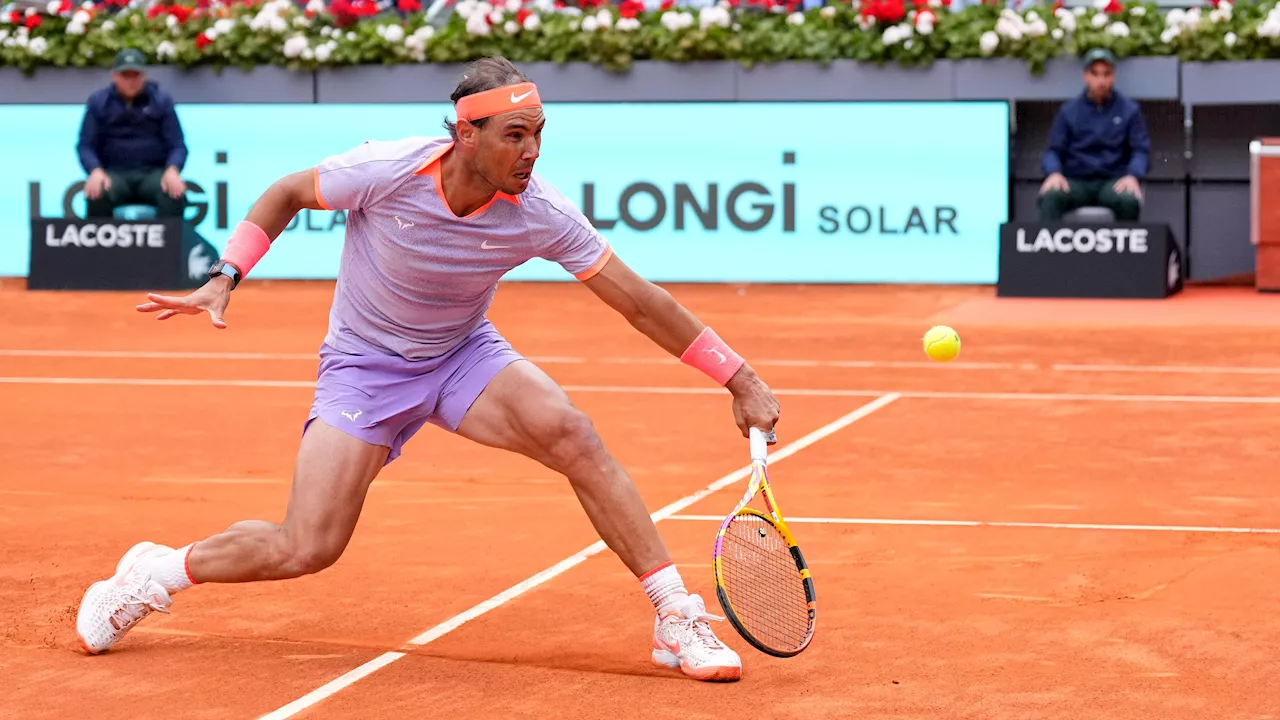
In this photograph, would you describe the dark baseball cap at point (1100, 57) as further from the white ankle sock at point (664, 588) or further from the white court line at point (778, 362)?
the white ankle sock at point (664, 588)

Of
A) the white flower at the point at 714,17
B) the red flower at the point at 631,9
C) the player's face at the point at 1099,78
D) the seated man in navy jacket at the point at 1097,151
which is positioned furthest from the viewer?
the red flower at the point at 631,9

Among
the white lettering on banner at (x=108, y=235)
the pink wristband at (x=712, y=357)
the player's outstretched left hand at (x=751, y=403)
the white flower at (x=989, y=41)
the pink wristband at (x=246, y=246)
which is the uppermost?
the white flower at (x=989, y=41)

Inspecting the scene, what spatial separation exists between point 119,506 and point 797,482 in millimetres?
2523

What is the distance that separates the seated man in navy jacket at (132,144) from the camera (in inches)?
619

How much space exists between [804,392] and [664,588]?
5245mm

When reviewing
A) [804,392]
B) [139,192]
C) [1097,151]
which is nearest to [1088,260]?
[1097,151]

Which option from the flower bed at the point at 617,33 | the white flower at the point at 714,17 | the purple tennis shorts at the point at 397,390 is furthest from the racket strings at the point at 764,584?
the white flower at the point at 714,17

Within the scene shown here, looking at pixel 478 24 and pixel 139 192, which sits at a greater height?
pixel 478 24

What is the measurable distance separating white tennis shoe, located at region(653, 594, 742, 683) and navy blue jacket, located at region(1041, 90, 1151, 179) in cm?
1106

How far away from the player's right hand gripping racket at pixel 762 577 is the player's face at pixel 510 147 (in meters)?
0.84

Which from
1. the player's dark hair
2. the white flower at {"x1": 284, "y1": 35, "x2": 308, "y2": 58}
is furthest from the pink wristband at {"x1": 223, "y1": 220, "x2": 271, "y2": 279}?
the white flower at {"x1": 284, "y1": 35, "x2": 308, "y2": 58}

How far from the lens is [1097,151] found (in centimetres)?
1500

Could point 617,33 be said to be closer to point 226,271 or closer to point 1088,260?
point 1088,260

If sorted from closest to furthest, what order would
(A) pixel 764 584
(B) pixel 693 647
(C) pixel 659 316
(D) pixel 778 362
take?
(B) pixel 693 647, (C) pixel 659 316, (A) pixel 764 584, (D) pixel 778 362
